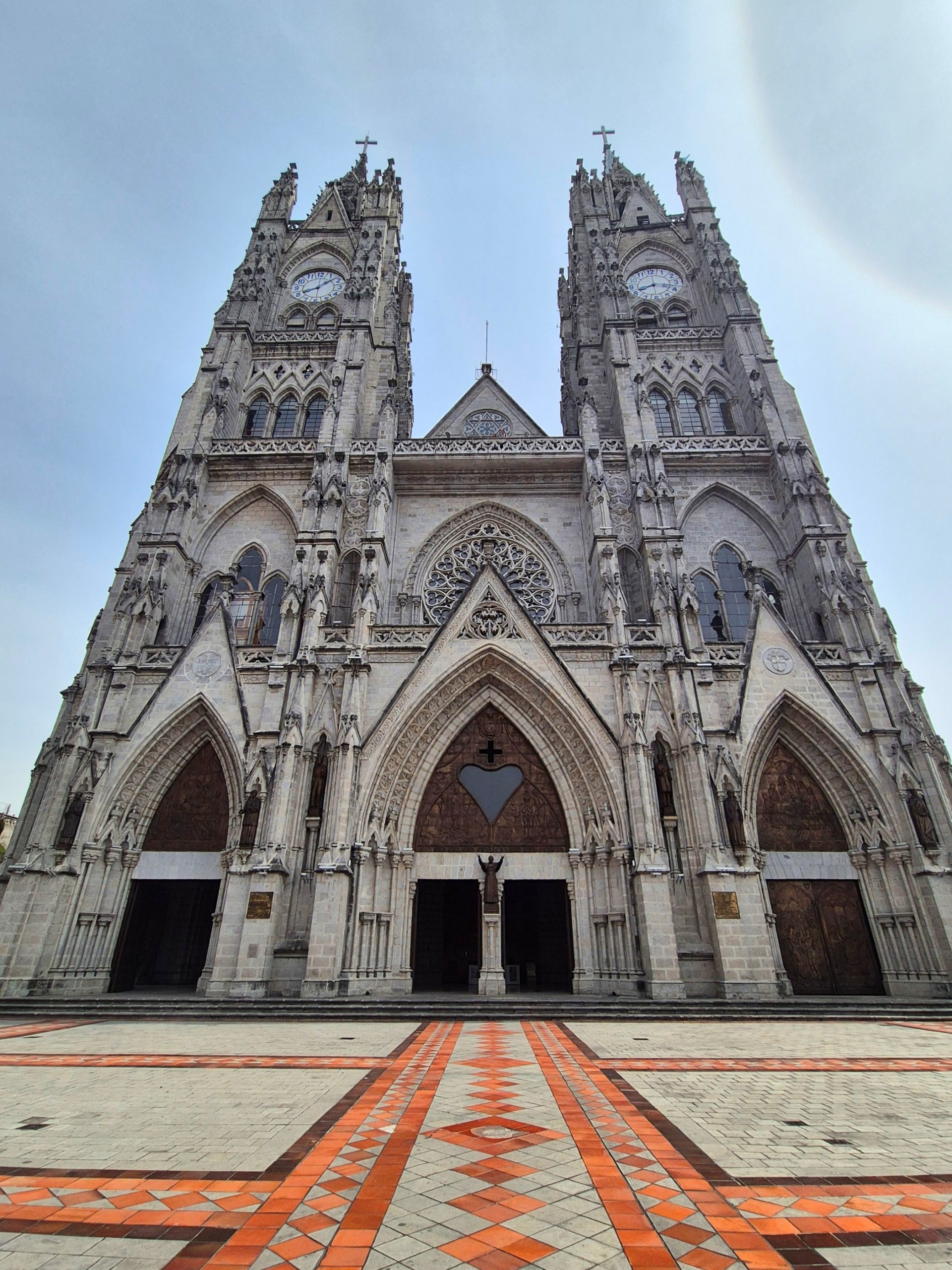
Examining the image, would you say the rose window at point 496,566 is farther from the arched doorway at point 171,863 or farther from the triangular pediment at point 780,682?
the arched doorway at point 171,863

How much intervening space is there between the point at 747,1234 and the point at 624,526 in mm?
19561

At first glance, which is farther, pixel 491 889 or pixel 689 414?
pixel 689 414

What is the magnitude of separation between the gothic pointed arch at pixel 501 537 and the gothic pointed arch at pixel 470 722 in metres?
4.40

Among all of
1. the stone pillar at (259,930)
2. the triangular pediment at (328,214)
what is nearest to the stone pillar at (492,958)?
the stone pillar at (259,930)

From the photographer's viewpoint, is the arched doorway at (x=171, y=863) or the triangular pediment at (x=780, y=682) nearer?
the arched doorway at (x=171, y=863)

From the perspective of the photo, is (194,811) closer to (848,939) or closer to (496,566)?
(496,566)

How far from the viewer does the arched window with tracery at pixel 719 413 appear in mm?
23922

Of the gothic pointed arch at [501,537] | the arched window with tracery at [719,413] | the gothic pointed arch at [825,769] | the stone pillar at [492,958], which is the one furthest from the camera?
the arched window with tracery at [719,413]

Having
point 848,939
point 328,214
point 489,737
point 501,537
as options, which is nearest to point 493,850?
point 489,737

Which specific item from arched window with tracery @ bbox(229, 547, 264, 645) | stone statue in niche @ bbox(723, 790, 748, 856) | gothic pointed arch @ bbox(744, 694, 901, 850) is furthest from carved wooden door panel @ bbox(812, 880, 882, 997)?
arched window with tracery @ bbox(229, 547, 264, 645)

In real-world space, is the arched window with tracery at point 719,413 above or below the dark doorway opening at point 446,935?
above

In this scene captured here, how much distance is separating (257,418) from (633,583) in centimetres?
1626

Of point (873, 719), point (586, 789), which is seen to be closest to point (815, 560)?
point (873, 719)

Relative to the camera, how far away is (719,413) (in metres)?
24.4
